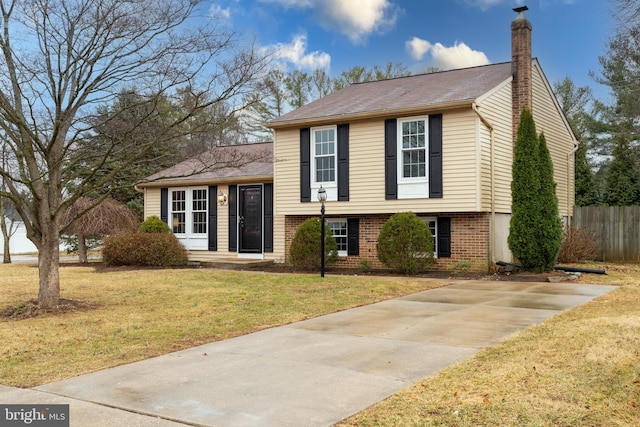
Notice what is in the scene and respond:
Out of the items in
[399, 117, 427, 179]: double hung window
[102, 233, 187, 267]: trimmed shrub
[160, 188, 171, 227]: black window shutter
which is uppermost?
[399, 117, 427, 179]: double hung window

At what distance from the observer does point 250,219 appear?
730 inches

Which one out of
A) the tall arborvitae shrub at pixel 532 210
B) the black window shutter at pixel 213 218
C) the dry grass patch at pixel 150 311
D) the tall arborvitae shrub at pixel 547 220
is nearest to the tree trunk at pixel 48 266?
the dry grass patch at pixel 150 311

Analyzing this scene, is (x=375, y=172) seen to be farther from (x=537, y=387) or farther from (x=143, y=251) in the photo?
(x=537, y=387)

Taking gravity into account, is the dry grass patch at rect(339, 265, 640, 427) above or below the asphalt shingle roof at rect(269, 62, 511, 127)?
below

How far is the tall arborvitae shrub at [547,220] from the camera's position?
1369 cm

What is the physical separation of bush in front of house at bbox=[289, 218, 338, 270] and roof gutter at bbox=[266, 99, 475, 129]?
2.83 metres

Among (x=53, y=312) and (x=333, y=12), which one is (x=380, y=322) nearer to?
(x=53, y=312)

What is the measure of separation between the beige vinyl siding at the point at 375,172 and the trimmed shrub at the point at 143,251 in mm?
3593

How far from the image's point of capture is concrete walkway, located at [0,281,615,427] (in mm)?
4191

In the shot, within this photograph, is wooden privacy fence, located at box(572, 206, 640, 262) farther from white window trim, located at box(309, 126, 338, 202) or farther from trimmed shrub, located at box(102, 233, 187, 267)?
trimmed shrub, located at box(102, 233, 187, 267)

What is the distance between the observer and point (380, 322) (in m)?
7.87

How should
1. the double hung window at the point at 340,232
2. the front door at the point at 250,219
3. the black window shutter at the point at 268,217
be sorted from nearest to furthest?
the double hung window at the point at 340,232
the black window shutter at the point at 268,217
the front door at the point at 250,219

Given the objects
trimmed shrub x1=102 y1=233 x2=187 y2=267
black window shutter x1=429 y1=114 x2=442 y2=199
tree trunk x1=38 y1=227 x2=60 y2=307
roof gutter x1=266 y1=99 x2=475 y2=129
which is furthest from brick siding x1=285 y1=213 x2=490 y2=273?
tree trunk x1=38 y1=227 x2=60 y2=307

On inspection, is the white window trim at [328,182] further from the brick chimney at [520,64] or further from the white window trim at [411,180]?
the brick chimney at [520,64]
